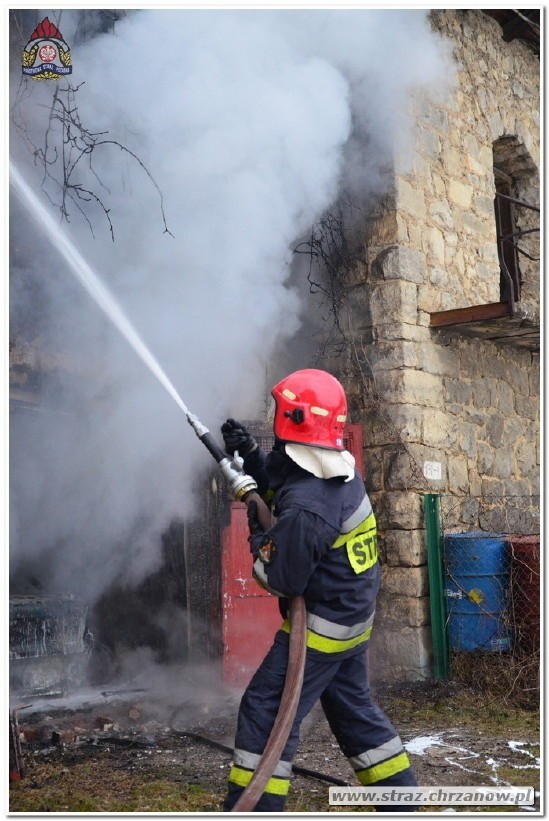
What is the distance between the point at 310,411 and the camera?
3.44 m

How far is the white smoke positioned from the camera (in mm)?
5375

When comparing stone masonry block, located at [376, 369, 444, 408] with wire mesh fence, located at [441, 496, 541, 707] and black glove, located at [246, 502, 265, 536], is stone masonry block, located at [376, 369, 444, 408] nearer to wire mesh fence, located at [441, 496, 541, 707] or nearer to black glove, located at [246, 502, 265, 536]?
wire mesh fence, located at [441, 496, 541, 707]

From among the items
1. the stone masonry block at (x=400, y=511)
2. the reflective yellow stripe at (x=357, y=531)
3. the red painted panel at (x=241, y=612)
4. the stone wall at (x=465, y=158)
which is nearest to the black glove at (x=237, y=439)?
the reflective yellow stripe at (x=357, y=531)

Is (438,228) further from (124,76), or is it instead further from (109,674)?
(109,674)

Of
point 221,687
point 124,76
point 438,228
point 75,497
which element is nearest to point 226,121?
point 124,76

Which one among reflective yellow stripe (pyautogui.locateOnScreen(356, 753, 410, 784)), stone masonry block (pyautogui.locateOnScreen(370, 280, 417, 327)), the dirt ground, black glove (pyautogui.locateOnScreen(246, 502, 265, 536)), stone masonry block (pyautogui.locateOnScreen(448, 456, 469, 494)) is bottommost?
the dirt ground

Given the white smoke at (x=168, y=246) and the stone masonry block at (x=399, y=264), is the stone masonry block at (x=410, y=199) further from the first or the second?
the white smoke at (x=168, y=246)

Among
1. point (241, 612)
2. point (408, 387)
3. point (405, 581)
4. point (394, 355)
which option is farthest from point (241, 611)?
point (394, 355)

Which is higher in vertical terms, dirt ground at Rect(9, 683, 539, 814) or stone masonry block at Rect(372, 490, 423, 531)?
stone masonry block at Rect(372, 490, 423, 531)

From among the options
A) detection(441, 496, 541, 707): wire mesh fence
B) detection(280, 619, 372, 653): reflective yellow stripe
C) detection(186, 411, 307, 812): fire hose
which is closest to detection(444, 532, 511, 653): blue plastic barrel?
detection(441, 496, 541, 707): wire mesh fence

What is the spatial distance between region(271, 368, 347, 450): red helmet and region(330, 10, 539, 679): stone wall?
9.45 ft

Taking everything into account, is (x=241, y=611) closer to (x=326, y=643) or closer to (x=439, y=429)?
(x=439, y=429)

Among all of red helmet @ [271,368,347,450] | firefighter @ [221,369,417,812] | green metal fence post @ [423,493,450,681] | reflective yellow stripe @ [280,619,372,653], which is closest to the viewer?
firefighter @ [221,369,417,812]

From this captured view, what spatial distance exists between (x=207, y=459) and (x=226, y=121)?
6.90ft
